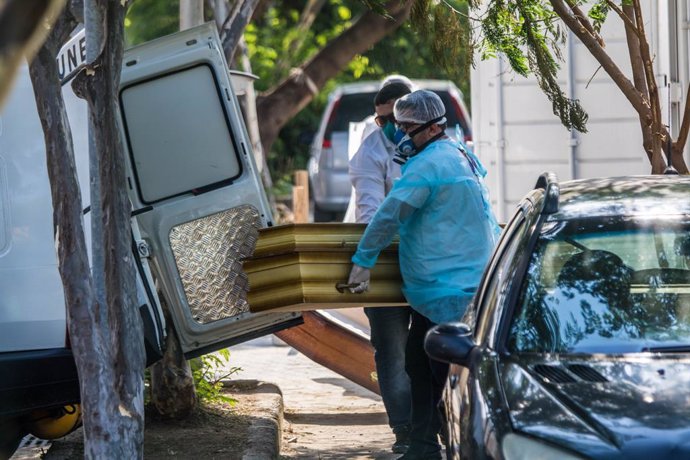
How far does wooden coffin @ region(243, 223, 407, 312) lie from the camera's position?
6207mm

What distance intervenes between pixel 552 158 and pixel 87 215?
4.09 metres

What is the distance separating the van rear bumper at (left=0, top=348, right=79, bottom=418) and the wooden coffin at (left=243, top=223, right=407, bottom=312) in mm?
950

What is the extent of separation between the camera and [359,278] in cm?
619

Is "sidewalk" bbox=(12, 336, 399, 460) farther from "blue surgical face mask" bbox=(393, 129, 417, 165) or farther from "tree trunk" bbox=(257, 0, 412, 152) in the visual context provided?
"tree trunk" bbox=(257, 0, 412, 152)

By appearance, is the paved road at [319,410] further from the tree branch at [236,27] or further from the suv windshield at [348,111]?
the suv windshield at [348,111]

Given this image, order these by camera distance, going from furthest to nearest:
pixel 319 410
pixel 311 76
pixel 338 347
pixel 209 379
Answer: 1. pixel 311 76
2. pixel 319 410
3. pixel 338 347
4. pixel 209 379

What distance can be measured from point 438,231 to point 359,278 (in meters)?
0.44

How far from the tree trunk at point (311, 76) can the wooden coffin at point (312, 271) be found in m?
9.85

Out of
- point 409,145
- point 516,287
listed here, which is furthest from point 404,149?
point 516,287

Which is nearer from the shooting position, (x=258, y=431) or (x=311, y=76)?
(x=258, y=431)

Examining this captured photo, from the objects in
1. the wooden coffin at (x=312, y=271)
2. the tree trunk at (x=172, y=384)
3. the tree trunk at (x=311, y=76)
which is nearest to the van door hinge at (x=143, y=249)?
the wooden coffin at (x=312, y=271)

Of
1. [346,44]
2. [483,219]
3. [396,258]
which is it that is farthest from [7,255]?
[346,44]

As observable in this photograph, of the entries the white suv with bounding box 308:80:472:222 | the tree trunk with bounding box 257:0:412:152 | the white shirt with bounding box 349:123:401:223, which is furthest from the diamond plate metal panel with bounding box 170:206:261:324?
the white suv with bounding box 308:80:472:222

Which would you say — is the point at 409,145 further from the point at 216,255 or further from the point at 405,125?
the point at 216,255
